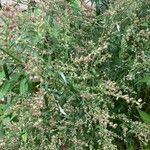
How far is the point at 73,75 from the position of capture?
195cm

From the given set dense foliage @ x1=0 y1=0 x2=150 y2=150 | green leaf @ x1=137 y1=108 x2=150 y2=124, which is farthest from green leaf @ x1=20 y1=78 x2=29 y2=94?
green leaf @ x1=137 y1=108 x2=150 y2=124

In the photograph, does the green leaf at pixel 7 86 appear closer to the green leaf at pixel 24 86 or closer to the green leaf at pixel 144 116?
the green leaf at pixel 24 86

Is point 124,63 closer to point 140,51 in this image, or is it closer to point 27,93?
point 140,51

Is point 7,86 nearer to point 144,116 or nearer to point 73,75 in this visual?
point 73,75

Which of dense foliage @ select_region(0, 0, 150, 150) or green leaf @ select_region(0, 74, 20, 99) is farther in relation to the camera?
green leaf @ select_region(0, 74, 20, 99)

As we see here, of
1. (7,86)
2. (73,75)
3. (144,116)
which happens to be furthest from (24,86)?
(144,116)

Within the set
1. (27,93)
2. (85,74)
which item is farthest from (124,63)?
(27,93)

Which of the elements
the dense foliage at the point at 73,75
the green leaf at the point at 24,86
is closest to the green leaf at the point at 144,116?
the dense foliage at the point at 73,75

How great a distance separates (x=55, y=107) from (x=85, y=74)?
6.7 inches

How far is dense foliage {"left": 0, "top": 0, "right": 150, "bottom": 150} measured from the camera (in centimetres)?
185

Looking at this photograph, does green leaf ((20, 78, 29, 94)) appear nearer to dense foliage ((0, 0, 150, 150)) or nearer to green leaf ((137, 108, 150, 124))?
dense foliage ((0, 0, 150, 150))

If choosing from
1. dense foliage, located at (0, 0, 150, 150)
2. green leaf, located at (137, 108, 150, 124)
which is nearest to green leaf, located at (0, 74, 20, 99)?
dense foliage, located at (0, 0, 150, 150)

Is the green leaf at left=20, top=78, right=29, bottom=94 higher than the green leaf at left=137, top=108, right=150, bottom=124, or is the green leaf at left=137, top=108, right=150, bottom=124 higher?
the green leaf at left=20, top=78, right=29, bottom=94

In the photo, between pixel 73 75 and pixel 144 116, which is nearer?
pixel 73 75
